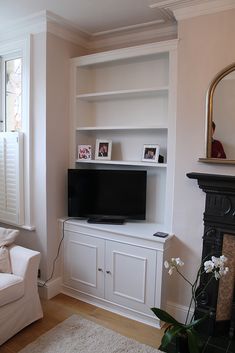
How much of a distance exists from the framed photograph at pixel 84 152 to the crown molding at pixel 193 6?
4.59 ft

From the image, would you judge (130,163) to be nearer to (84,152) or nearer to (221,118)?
(84,152)

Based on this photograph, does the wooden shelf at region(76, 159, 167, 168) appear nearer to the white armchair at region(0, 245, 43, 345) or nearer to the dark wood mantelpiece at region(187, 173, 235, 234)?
the dark wood mantelpiece at region(187, 173, 235, 234)

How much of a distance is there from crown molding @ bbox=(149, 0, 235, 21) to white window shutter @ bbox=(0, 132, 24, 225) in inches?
68.3

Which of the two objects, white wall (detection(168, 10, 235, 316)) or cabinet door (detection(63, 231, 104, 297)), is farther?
cabinet door (detection(63, 231, 104, 297))

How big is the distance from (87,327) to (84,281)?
0.50 m

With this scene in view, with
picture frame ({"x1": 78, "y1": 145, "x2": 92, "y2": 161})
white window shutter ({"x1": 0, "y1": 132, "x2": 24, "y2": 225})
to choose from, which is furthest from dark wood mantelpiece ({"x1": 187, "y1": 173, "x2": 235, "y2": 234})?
white window shutter ({"x1": 0, "y1": 132, "x2": 24, "y2": 225})

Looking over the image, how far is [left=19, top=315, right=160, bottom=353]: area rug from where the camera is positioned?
83.5 inches

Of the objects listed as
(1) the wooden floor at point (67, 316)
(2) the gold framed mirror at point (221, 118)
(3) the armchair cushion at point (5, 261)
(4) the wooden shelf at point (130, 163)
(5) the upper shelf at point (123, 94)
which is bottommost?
(1) the wooden floor at point (67, 316)

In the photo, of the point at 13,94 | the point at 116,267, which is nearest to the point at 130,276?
the point at 116,267

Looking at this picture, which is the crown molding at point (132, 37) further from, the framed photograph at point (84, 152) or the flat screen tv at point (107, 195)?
the flat screen tv at point (107, 195)

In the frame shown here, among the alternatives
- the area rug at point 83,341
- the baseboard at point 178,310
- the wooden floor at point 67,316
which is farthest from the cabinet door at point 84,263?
the baseboard at point 178,310

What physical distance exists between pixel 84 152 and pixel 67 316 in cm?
155

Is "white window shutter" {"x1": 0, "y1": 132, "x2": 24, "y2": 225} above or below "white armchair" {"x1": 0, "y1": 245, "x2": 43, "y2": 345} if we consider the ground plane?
above

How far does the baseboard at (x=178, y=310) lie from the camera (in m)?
2.49
